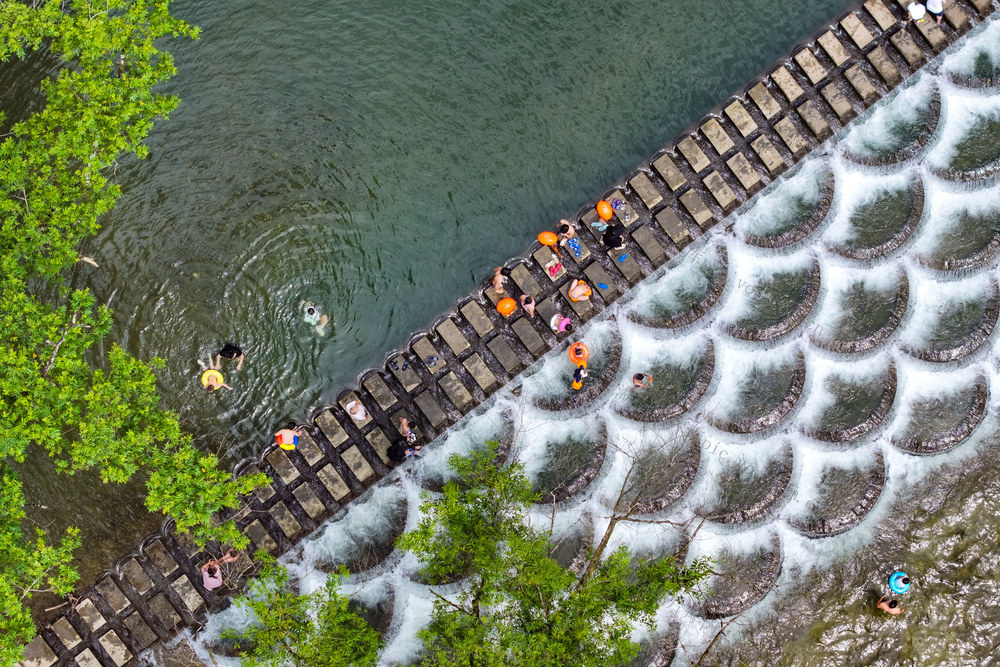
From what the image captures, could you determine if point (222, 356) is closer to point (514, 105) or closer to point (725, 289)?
point (514, 105)

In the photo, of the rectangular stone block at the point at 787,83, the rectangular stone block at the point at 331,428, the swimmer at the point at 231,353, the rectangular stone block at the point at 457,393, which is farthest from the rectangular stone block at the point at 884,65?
the swimmer at the point at 231,353

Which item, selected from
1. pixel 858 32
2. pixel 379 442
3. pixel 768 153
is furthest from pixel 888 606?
pixel 858 32

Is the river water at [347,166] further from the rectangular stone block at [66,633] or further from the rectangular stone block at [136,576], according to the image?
the rectangular stone block at [66,633]

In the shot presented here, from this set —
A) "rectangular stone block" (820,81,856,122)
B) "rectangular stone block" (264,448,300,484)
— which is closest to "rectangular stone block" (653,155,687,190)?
"rectangular stone block" (820,81,856,122)

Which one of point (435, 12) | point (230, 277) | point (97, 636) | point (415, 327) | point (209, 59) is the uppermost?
point (209, 59)

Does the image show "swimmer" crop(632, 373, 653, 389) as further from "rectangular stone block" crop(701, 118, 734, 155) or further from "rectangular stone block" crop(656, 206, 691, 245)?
"rectangular stone block" crop(701, 118, 734, 155)

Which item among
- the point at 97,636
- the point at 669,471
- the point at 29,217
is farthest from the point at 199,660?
the point at 669,471
